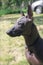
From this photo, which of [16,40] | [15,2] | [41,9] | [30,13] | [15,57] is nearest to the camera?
[30,13]

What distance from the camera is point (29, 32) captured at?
3.89m

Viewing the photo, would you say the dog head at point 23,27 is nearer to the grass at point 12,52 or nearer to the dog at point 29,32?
the dog at point 29,32

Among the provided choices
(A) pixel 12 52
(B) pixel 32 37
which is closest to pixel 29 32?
(B) pixel 32 37

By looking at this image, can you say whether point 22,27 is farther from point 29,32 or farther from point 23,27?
point 29,32

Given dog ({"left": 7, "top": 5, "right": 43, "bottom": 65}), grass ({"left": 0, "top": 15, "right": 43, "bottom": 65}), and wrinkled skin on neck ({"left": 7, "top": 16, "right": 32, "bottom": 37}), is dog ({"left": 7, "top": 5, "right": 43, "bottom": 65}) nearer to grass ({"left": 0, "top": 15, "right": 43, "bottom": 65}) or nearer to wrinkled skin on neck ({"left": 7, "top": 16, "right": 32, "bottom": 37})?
wrinkled skin on neck ({"left": 7, "top": 16, "right": 32, "bottom": 37})

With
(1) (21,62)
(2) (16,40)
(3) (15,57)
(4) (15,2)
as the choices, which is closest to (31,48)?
(1) (21,62)

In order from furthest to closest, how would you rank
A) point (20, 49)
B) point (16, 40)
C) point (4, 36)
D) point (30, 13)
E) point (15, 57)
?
point (4, 36), point (16, 40), point (20, 49), point (15, 57), point (30, 13)

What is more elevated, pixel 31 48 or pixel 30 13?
pixel 30 13

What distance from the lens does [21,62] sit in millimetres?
5793

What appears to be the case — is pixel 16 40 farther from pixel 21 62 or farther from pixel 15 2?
pixel 15 2

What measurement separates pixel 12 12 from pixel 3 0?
2.47m

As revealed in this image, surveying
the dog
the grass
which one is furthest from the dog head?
the grass

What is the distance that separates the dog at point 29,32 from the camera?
3.79m

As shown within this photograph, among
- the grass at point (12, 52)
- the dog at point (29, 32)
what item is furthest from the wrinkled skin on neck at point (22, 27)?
the grass at point (12, 52)
